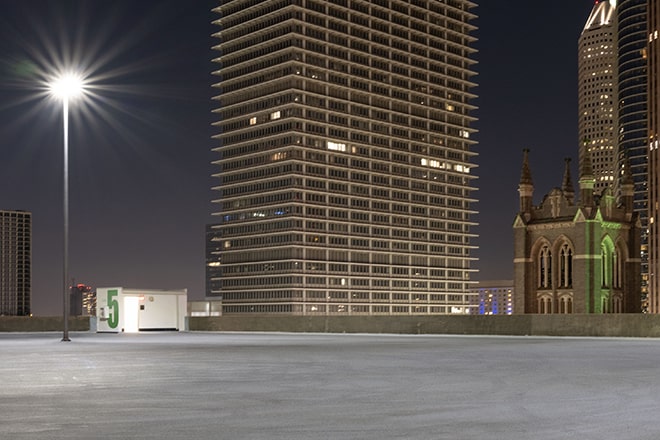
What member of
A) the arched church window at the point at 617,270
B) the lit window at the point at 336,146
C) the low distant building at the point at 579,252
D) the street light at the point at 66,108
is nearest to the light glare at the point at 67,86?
the street light at the point at 66,108

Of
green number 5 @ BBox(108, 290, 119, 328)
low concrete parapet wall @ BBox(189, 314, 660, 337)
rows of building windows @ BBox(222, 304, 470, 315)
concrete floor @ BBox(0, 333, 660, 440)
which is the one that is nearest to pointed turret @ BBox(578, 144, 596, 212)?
low concrete parapet wall @ BBox(189, 314, 660, 337)

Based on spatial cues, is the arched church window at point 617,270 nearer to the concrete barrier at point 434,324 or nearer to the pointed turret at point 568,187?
the pointed turret at point 568,187

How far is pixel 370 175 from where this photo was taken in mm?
195250

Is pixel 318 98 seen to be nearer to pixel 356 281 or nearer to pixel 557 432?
pixel 356 281

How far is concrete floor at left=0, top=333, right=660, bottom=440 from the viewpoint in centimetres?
1071

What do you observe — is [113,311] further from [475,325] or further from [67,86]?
[475,325]

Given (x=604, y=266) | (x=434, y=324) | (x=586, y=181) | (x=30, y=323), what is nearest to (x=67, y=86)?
(x=434, y=324)

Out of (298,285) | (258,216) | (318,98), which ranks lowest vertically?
(298,285)

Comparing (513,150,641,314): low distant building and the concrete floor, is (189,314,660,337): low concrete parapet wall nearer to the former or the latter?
the concrete floor

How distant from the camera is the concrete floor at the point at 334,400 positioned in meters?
10.7

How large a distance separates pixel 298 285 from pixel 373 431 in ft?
558

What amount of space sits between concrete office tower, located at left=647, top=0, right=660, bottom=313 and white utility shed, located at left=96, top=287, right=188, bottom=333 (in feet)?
362

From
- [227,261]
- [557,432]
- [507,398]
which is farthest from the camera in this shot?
[227,261]

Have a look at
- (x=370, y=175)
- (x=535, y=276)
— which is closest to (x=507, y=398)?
(x=535, y=276)
